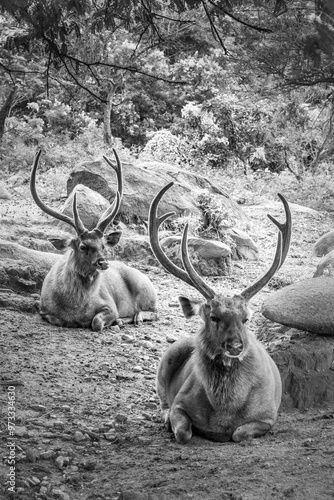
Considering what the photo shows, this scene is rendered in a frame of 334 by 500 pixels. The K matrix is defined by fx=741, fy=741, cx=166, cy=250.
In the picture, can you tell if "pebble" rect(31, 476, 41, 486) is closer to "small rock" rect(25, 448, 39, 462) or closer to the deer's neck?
"small rock" rect(25, 448, 39, 462)

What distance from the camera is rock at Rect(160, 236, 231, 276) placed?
12.1 metres

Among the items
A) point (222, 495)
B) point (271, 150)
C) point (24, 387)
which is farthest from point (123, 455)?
point (271, 150)

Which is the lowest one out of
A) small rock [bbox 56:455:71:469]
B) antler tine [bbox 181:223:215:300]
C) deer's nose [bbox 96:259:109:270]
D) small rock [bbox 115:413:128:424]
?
small rock [bbox 115:413:128:424]

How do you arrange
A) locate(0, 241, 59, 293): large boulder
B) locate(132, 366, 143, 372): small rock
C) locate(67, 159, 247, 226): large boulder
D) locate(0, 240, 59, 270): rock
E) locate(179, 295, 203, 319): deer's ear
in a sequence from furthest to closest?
locate(67, 159, 247, 226): large boulder
locate(0, 240, 59, 270): rock
locate(0, 241, 59, 293): large boulder
locate(132, 366, 143, 372): small rock
locate(179, 295, 203, 319): deer's ear

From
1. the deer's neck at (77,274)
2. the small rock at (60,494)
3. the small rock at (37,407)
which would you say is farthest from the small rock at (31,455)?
the deer's neck at (77,274)

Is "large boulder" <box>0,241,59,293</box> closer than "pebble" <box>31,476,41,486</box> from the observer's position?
No

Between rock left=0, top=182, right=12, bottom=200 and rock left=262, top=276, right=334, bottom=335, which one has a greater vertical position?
rock left=262, top=276, right=334, bottom=335

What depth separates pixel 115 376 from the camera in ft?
22.8

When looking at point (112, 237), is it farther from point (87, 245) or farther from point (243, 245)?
point (243, 245)

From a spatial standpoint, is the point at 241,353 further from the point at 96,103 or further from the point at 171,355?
the point at 96,103

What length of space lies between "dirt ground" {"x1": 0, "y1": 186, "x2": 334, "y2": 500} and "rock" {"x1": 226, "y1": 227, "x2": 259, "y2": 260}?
4958 millimetres

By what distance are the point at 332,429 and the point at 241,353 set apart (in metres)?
1.01

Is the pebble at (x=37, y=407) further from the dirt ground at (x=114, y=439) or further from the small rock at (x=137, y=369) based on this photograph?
the small rock at (x=137, y=369)

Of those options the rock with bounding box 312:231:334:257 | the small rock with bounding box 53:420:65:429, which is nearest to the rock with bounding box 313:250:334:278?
the rock with bounding box 312:231:334:257
